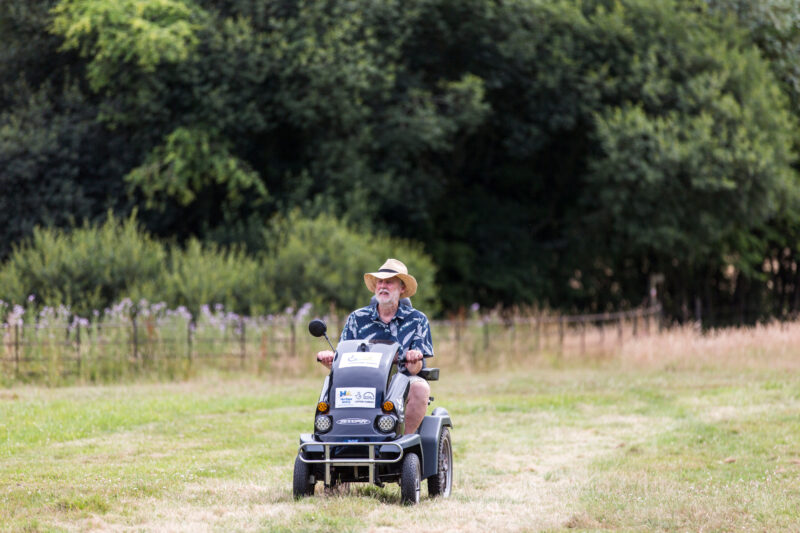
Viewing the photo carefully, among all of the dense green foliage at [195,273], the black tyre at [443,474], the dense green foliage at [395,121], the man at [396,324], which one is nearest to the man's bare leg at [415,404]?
the man at [396,324]

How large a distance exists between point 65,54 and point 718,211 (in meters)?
17.1

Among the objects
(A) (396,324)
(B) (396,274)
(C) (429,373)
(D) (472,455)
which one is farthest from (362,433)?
(D) (472,455)

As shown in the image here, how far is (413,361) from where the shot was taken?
27.2 feet

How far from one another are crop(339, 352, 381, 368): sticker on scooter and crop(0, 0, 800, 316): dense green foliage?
14.8m

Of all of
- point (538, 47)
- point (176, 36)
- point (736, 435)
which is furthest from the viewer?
point (538, 47)

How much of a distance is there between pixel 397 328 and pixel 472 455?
2973mm

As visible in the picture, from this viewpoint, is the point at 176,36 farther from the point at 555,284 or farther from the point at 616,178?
the point at 555,284

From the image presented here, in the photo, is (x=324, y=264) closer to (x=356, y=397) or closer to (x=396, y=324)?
(x=396, y=324)

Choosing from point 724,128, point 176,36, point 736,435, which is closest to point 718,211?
point 724,128

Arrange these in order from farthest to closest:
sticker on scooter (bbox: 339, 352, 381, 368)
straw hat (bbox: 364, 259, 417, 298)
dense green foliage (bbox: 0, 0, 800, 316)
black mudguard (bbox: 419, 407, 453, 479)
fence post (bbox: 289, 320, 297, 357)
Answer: dense green foliage (bbox: 0, 0, 800, 316) → fence post (bbox: 289, 320, 297, 357) → straw hat (bbox: 364, 259, 417, 298) → black mudguard (bbox: 419, 407, 453, 479) → sticker on scooter (bbox: 339, 352, 381, 368)

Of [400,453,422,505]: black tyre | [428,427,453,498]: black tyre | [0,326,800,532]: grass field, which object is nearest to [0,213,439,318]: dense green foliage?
[0,326,800,532]: grass field

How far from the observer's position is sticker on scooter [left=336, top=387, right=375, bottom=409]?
25.7 ft

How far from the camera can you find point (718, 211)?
27422 millimetres

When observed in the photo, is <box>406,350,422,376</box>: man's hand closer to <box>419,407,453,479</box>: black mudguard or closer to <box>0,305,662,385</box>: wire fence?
<box>419,407,453,479</box>: black mudguard
